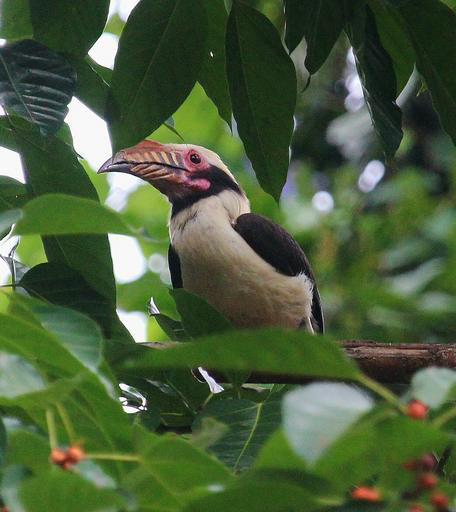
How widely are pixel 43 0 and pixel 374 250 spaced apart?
5608mm

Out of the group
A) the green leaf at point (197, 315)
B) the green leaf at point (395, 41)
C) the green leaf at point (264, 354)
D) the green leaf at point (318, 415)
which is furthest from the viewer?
the green leaf at point (395, 41)

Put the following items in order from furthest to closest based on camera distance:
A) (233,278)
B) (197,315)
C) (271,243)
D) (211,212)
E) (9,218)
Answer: (211,212) < (271,243) < (233,278) < (197,315) < (9,218)

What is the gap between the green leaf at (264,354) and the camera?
4.74ft

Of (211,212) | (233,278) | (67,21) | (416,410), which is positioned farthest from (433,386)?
(211,212)

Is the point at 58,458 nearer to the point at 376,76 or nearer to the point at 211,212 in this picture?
the point at 376,76

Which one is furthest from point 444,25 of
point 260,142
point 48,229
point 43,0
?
point 48,229

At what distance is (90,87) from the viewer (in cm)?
305

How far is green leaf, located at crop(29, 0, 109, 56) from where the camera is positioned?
115 inches

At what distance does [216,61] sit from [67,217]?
1675 mm

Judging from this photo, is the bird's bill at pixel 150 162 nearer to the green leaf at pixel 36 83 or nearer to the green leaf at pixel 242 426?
the green leaf at pixel 36 83

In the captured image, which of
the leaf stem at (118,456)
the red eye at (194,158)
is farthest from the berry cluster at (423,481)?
the red eye at (194,158)

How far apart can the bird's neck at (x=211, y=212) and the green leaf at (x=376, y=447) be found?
2.82m

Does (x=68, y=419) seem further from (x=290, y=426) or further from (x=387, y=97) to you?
(x=387, y=97)

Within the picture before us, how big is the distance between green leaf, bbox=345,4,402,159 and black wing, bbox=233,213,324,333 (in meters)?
1.18
